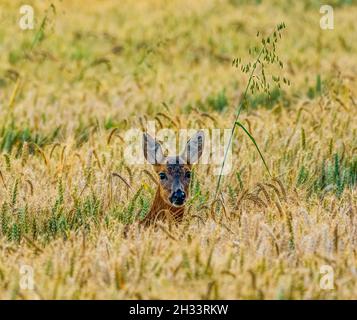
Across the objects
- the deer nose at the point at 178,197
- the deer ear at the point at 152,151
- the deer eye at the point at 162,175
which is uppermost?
the deer ear at the point at 152,151

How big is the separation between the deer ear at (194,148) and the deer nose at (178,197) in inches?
18.2

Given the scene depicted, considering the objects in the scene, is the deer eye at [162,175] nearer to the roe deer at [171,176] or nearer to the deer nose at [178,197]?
the roe deer at [171,176]

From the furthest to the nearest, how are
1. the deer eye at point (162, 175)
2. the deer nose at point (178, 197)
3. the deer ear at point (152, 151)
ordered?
the deer ear at point (152, 151), the deer eye at point (162, 175), the deer nose at point (178, 197)

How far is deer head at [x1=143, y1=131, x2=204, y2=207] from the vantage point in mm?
7438

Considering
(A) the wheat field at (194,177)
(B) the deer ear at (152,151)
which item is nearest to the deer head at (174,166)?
(B) the deer ear at (152,151)

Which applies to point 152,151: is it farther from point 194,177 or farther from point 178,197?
point 178,197

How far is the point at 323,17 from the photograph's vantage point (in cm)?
1622

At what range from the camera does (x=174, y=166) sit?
766cm

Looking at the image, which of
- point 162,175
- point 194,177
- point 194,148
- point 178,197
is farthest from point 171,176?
point 194,177

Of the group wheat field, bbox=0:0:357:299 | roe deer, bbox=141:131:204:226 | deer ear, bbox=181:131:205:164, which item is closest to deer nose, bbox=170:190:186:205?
roe deer, bbox=141:131:204:226

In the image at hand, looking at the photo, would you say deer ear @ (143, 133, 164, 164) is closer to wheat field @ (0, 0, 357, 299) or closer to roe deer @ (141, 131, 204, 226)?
roe deer @ (141, 131, 204, 226)

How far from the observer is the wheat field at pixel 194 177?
5973 millimetres
